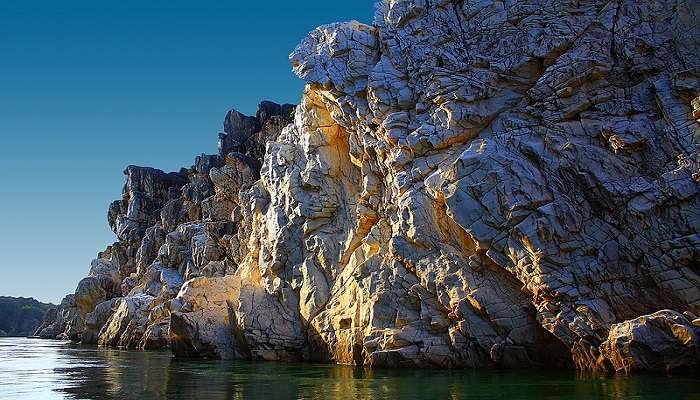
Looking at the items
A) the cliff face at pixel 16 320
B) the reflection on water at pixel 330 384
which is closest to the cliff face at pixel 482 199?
the reflection on water at pixel 330 384

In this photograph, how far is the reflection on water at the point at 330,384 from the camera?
74.7 ft

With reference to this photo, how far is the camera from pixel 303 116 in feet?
169

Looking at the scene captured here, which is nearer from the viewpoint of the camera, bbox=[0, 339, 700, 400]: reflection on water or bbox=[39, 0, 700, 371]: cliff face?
bbox=[0, 339, 700, 400]: reflection on water

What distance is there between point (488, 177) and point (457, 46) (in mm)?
11257

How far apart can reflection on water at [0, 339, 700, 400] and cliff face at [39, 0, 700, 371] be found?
98.9 inches

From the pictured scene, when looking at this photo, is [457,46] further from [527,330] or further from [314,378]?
[314,378]

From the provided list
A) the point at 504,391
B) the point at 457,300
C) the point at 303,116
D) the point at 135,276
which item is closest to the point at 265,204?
the point at 303,116

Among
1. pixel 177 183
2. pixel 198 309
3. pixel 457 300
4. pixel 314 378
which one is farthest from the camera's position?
pixel 177 183

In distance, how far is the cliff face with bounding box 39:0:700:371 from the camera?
97.8 feet

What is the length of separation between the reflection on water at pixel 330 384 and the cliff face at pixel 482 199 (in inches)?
98.9

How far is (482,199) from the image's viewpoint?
33.3m

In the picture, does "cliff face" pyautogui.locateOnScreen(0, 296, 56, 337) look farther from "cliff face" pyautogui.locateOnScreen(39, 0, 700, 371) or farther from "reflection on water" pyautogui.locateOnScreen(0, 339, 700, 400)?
"reflection on water" pyautogui.locateOnScreen(0, 339, 700, 400)

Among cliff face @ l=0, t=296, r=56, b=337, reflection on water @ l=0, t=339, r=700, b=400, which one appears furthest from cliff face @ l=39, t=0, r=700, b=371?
cliff face @ l=0, t=296, r=56, b=337

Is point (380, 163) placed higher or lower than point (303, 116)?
lower
